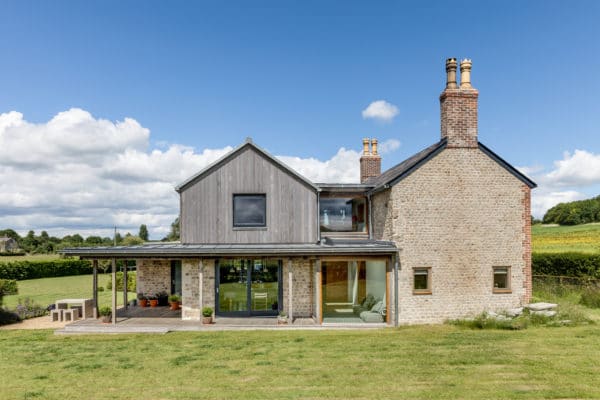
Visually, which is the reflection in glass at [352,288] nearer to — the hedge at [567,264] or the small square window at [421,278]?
the small square window at [421,278]

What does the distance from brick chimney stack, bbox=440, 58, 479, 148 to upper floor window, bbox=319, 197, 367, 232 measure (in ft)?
16.6

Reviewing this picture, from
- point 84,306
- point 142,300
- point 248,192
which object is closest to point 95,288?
point 84,306

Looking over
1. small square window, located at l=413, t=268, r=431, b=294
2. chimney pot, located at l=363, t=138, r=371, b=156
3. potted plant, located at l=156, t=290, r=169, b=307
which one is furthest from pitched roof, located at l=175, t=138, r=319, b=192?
chimney pot, located at l=363, t=138, r=371, b=156

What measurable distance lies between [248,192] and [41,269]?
35447 millimetres

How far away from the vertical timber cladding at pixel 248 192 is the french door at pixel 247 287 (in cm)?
112

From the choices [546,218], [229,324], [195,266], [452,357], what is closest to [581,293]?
[452,357]

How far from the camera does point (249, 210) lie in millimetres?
16109

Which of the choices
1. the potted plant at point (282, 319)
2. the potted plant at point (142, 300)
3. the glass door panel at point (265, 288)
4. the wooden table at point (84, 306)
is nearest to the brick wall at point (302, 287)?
the glass door panel at point (265, 288)

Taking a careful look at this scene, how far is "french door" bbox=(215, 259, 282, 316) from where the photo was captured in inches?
601

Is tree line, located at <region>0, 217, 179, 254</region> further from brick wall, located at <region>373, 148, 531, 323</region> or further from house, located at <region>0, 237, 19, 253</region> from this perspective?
brick wall, located at <region>373, 148, 531, 323</region>

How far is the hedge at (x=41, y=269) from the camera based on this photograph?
3688cm

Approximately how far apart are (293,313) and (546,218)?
7218 centimetres

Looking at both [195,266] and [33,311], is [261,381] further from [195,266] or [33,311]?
[33,311]

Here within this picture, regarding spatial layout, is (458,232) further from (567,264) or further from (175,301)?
(567,264)
